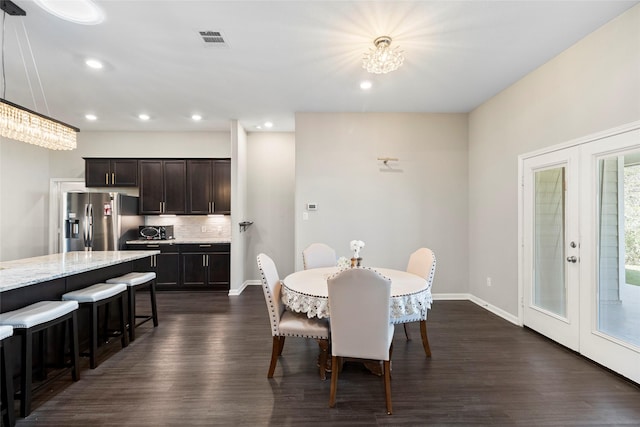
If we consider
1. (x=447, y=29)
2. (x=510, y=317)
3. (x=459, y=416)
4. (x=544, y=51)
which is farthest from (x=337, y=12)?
(x=510, y=317)

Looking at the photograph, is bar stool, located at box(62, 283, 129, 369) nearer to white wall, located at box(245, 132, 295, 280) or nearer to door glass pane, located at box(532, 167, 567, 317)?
white wall, located at box(245, 132, 295, 280)

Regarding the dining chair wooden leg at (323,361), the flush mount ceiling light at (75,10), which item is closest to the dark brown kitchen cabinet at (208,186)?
the flush mount ceiling light at (75,10)

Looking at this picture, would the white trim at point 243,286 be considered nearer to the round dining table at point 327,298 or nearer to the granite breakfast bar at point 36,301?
the granite breakfast bar at point 36,301

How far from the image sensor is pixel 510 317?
371 cm

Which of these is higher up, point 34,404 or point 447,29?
point 447,29

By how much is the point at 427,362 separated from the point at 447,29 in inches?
114

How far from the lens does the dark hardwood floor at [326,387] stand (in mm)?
1958

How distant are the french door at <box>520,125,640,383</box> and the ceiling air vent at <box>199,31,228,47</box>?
11.3 feet

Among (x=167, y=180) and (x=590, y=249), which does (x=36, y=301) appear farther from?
(x=590, y=249)

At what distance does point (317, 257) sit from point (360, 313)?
1622 mm

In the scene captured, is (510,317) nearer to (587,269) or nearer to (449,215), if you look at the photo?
(587,269)

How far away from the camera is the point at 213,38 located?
2.65m

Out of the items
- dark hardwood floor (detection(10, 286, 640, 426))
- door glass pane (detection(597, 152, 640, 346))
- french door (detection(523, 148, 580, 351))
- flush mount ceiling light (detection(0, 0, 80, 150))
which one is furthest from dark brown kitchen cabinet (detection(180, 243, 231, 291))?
door glass pane (detection(597, 152, 640, 346))

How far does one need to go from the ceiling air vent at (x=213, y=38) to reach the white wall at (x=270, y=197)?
301 centimetres
